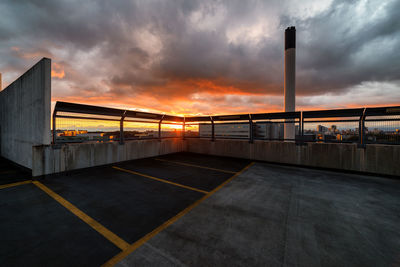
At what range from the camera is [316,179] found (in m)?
5.59

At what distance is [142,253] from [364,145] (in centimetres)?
898

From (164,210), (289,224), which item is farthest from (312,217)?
(164,210)

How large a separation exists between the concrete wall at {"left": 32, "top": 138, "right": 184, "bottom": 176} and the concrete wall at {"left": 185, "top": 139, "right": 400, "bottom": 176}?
16.9 feet

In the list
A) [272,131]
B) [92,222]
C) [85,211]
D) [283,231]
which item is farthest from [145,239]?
[272,131]

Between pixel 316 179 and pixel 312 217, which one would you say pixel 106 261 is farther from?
pixel 316 179

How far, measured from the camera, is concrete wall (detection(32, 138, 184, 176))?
212 inches

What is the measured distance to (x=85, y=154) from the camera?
6.55m

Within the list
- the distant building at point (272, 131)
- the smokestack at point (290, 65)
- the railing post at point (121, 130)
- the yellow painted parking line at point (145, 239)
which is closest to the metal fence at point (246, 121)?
the railing post at point (121, 130)

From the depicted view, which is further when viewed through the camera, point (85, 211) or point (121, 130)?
point (121, 130)

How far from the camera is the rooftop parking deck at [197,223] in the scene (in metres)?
2.10

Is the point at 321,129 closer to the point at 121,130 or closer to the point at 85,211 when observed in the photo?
the point at 85,211

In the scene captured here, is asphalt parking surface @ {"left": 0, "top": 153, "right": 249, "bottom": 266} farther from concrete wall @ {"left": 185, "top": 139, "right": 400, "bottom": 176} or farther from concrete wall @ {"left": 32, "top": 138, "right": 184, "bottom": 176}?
concrete wall @ {"left": 185, "top": 139, "right": 400, "bottom": 176}

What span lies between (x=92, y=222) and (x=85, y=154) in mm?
4755

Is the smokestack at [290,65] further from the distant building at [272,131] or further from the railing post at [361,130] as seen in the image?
the railing post at [361,130]
